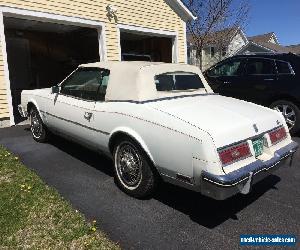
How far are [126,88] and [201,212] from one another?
5.92 feet

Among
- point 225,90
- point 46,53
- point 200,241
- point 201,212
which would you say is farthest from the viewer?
point 46,53

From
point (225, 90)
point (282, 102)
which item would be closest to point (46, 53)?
point (225, 90)

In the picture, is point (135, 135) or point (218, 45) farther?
point (218, 45)

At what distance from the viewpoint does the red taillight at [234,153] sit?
10.8 feet

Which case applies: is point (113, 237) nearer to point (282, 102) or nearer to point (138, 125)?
point (138, 125)

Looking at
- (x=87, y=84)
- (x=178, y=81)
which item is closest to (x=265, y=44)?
(x=178, y=81)

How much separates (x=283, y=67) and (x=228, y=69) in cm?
140

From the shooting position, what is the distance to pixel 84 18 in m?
10.6

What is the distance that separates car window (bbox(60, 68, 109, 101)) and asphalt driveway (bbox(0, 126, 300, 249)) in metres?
1.19

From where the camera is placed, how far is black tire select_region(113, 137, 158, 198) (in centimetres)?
386

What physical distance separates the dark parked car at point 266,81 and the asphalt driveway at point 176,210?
229cm

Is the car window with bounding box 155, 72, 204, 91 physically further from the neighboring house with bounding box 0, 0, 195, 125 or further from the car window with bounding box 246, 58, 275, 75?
the neighboring house with bounding box 0, 0, 195, 125

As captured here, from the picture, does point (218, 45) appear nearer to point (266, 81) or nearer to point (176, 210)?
point (266, 81)

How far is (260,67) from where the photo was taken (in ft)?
25.2
